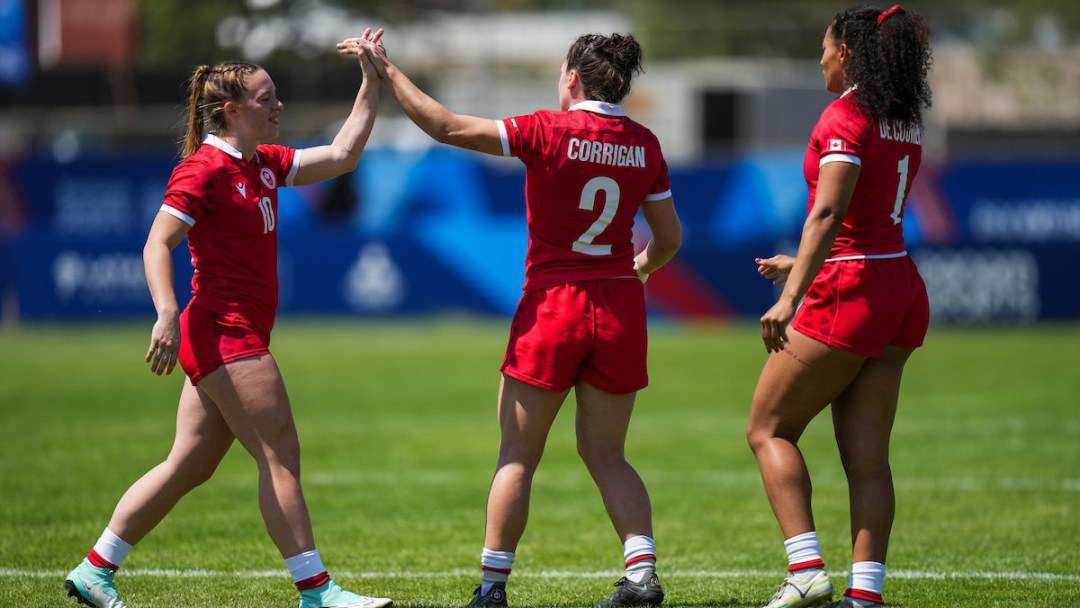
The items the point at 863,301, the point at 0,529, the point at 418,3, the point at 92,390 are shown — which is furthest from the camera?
the point at 418,3

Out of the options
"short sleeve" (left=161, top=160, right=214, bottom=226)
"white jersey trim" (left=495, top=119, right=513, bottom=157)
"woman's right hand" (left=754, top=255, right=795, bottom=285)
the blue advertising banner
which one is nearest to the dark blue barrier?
the blue advertising banner

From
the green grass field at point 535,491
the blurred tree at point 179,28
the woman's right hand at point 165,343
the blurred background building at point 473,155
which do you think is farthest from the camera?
the blurred tree at point 179,28

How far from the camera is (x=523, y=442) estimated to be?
5586mm

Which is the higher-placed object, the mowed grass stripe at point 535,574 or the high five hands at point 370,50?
the high five hands at point 370,50

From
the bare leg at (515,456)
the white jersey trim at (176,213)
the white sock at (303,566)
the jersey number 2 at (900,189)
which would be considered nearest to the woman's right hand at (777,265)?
the jersey number 2 at (900,189)

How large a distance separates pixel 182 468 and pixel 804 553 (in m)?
2.57

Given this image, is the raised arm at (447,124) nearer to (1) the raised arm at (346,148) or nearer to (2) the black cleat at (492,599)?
(1) the raised arm at (346,148)

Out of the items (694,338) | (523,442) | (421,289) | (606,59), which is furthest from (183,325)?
(421,289)

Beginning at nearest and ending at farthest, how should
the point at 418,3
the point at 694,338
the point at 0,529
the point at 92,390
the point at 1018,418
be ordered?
the point at 0,529 < the point at 1018,418 < the point at 92,390 < the point at 694,338 < the point at 418,3

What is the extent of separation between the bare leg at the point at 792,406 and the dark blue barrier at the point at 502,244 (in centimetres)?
1554

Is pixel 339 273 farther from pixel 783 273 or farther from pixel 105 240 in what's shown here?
pixel 783 273

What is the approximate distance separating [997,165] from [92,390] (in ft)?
46.4

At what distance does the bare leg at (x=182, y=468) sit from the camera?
5539 millimetres

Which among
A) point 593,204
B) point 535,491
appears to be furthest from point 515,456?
point 535,491
